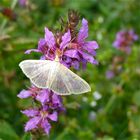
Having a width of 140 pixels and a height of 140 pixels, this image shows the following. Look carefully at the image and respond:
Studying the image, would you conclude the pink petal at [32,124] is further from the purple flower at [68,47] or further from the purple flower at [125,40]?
the purple flower at [125,40]

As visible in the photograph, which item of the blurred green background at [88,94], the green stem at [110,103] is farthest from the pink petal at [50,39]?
the green stem at [110,103]

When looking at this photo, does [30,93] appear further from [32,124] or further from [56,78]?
[56,78]

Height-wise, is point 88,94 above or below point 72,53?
below

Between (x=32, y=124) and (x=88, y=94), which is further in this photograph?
(x=88, y=94)

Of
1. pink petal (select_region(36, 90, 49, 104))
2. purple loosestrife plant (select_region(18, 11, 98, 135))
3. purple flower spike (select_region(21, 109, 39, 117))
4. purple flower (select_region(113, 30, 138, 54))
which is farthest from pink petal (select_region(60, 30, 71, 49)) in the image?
purple flower (select_region(113, 30, 138, 54))

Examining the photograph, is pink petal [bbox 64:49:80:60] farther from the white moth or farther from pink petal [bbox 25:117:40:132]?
pink petal [bbox 25:117:40:132]

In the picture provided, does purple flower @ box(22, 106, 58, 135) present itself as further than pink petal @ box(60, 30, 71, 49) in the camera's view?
Yes

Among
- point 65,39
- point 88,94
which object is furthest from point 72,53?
point 88,94
